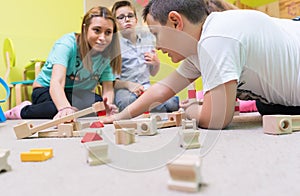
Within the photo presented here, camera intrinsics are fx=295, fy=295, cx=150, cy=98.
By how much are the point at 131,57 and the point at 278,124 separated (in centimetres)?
98

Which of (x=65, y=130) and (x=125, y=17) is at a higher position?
(x=125, y=17)

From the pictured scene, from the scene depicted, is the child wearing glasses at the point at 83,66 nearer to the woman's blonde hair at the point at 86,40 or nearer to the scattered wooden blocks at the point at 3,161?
the woman's blonde hair at the point at 86,40

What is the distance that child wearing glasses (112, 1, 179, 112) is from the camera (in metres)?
1.31

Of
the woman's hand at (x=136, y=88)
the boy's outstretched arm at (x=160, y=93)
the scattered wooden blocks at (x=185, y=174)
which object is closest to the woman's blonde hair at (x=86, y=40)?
the woman's hand at (x=136, y=88)

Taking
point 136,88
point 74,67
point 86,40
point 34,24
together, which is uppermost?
point 34,24

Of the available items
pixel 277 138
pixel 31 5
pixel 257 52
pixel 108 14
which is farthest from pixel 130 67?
pixel 277 138

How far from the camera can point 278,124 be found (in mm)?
543

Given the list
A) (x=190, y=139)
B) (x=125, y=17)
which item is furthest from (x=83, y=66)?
(x=190, y=139)

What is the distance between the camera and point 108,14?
1.18 metres

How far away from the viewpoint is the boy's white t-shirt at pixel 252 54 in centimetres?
57

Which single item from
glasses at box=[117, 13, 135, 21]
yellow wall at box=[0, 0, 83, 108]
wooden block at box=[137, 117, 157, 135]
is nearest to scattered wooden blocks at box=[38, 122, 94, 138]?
wooden block at box=[137, 117, 157, 135]

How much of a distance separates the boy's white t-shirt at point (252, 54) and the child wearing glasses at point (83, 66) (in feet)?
2.01

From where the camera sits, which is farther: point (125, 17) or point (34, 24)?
point (34, 24)

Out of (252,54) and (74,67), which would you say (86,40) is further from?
(252,54)
